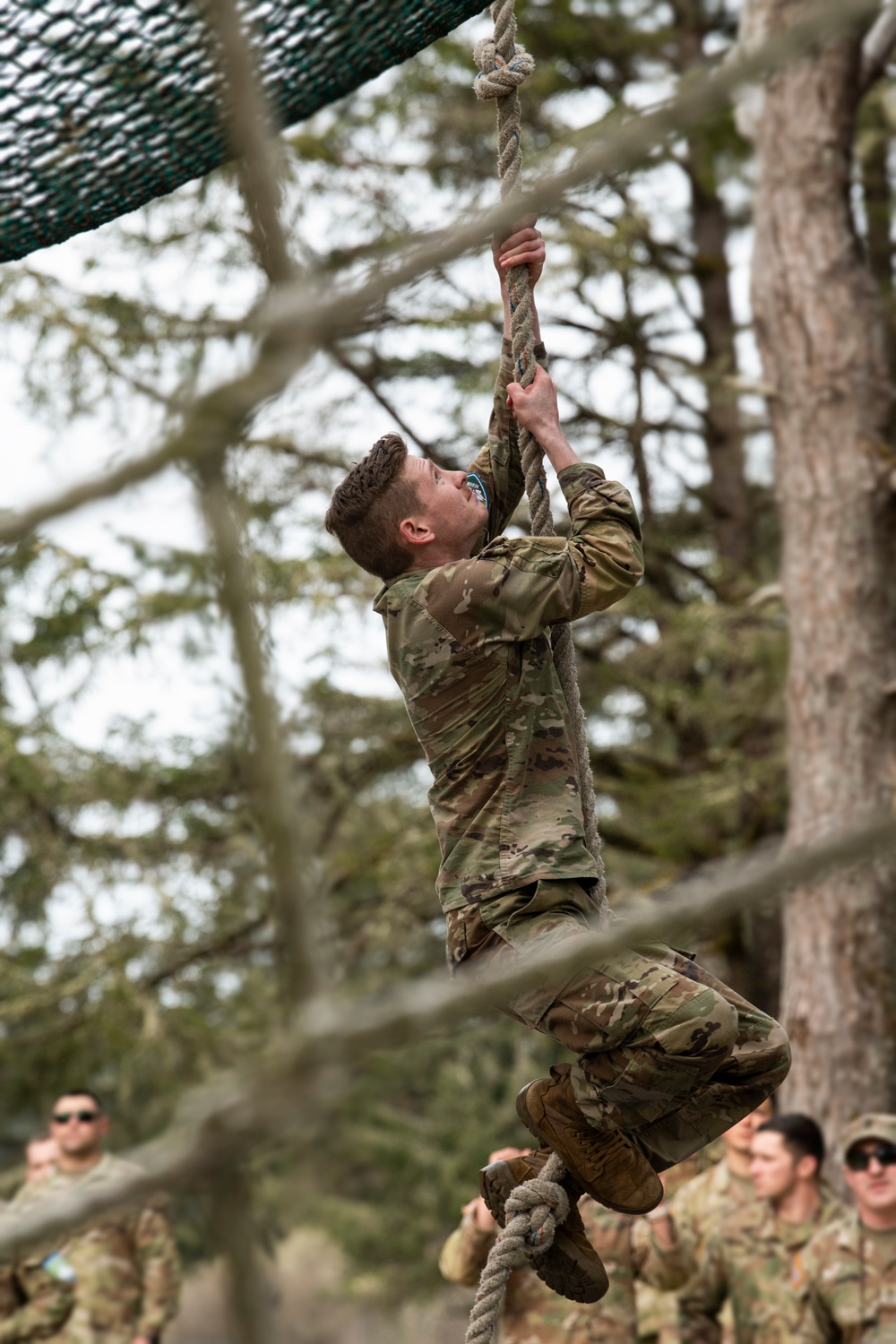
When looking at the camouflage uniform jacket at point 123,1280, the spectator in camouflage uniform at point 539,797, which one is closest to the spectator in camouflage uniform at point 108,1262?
the camouflage uniform jacket at point 123,1280

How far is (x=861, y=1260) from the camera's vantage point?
4930mm

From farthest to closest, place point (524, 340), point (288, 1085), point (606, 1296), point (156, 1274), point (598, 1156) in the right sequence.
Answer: point (156, 1274) < point (606, 1296) < point (524, 340) < point (598, 1156) < point (288, 1085)

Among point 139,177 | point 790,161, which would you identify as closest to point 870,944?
point 790,161

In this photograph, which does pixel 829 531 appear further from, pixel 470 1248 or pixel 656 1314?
pixel 470 1248

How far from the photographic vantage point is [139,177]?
3.22 m

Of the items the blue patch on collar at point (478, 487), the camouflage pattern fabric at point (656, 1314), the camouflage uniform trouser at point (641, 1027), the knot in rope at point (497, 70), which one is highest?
the knot in rope at point (497, 70)

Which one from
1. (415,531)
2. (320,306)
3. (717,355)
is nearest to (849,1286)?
(415,531)

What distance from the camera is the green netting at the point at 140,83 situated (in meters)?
2.68

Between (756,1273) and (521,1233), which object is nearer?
(521,1233)

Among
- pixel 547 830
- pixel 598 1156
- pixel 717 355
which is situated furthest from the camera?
pixel 717 355

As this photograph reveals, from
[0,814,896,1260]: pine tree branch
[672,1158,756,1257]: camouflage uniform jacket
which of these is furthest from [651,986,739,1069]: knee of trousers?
[672,1158,756,1257]: camouflage uniform jacket

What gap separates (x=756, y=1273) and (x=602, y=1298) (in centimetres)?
62

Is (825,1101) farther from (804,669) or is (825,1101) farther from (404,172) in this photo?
(404,172)

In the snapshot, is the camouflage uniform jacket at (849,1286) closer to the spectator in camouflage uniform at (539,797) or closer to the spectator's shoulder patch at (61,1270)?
the spectator in camouflage uniform at (539,797)
